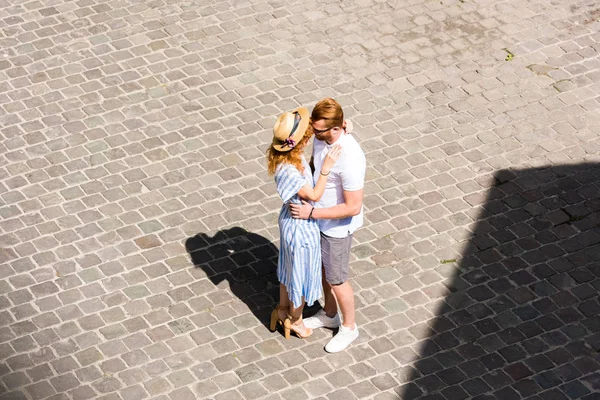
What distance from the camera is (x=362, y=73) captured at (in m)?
11.2

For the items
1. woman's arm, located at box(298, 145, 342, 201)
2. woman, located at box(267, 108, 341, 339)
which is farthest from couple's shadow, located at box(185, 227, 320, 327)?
woman's arm, located at box(298, 145, 342, 201)

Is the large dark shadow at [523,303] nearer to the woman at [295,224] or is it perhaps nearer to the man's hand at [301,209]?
the woman at [295,224]

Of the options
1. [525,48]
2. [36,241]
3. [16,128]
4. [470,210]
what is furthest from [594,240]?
[16,128]

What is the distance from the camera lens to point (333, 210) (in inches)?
297

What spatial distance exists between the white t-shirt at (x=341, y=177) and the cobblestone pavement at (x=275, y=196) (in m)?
1.10

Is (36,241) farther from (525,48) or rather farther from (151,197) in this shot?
(525,48)

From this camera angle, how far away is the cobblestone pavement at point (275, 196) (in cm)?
805

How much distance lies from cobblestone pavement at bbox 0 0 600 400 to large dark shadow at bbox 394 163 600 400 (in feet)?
0.06

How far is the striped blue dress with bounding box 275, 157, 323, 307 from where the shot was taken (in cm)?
743

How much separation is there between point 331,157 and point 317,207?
0.48 metres

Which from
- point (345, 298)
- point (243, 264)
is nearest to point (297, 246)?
point (345, 298)

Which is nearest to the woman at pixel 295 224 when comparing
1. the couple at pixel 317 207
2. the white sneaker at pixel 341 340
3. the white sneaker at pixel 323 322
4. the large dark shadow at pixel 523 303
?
the couple at pixel 317 207

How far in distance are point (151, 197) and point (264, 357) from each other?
2280mm

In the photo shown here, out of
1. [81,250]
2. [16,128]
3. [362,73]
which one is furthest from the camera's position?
[362,73]
